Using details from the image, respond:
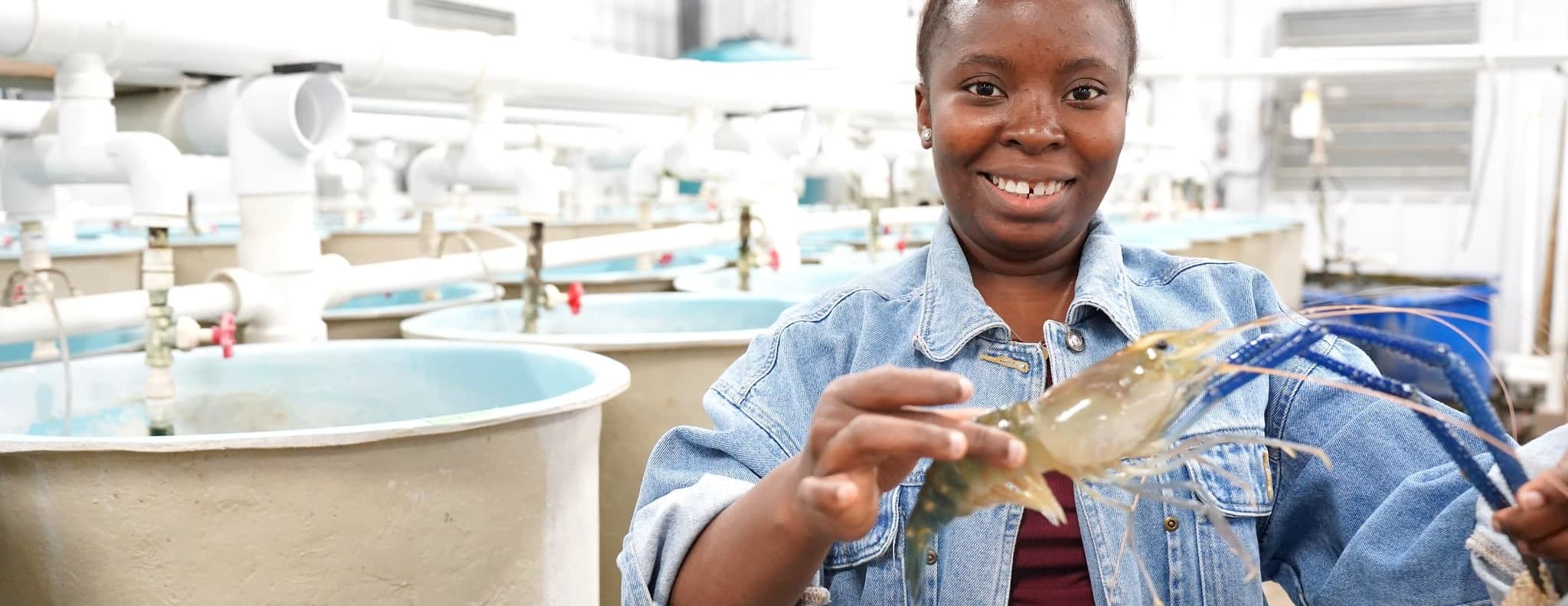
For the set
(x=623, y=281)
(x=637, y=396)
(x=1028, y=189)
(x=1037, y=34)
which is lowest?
(x=637, y=396)

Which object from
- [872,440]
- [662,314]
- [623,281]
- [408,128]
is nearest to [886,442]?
[872,440]

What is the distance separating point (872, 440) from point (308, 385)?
134 centimetres

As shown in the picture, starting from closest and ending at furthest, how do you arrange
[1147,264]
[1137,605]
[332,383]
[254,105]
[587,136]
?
[1137,605] → [1147,264] → [254,105] → [332,383] → [587,136]

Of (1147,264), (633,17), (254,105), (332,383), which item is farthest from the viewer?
(633,17)

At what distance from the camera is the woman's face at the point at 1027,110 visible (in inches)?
39.9

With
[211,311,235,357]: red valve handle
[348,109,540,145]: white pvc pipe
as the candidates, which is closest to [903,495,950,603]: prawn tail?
[211,311,235,357]: red valve handle

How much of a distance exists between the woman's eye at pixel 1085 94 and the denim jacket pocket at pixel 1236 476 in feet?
1.05

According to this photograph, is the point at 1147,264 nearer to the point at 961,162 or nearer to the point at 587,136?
the point at 961,162

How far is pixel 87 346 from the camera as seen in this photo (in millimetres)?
2580

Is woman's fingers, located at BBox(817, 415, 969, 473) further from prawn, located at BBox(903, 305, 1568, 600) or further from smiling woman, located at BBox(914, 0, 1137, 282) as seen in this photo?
smiling woman, located at BBox(914, 0, 1137, 282)

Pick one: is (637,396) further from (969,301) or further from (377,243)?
(377,243)

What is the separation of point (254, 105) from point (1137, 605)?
137 cm

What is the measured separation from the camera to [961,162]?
3.50 ft

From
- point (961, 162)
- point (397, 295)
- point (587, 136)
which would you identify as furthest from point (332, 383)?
point (587, 136)
